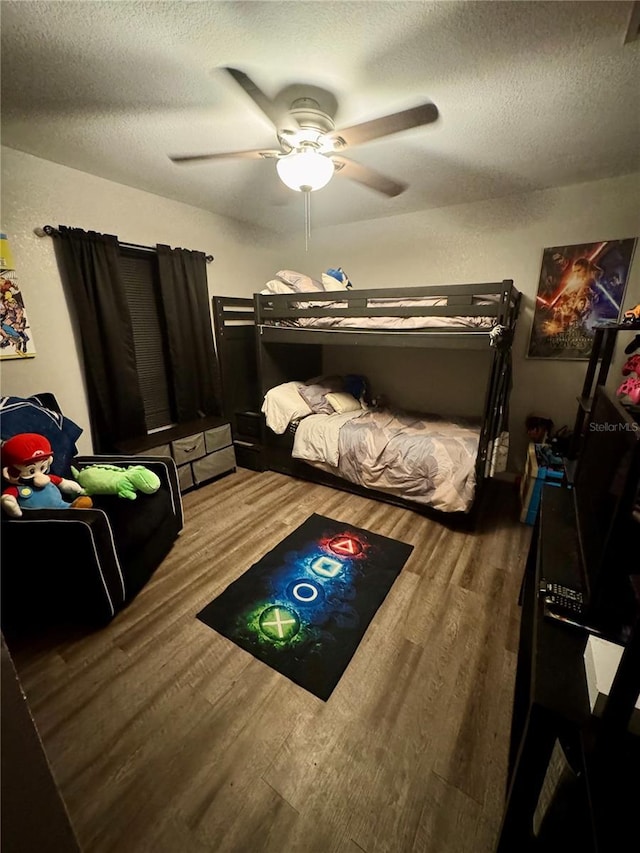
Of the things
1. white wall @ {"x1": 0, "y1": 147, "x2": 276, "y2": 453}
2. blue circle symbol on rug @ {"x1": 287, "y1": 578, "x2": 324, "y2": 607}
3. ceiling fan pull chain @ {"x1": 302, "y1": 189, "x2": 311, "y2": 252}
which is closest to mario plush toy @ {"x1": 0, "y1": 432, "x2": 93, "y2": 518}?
white wall @ {"x1": 0, "y1": 147, "x2": 276, "y2": 453}

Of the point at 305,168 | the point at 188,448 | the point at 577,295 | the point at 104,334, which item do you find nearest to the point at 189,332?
the point at 104,334

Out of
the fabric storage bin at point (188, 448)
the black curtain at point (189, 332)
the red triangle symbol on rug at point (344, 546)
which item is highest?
the black curtain at point (189, 332)

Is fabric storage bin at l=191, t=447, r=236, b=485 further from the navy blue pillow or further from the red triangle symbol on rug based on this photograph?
the red triangle symbol on rug

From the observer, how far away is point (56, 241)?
2.22 m

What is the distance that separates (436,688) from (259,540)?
1.31 metres

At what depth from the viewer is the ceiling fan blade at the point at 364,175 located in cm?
168

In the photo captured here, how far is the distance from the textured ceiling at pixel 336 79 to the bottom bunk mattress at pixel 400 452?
1.80 m

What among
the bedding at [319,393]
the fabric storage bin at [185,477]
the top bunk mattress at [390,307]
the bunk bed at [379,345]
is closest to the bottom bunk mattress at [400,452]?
the bunk bed at [379,345]

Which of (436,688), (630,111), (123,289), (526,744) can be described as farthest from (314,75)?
(436,688)

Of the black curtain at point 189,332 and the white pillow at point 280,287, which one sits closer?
the black curtain at point 189,332

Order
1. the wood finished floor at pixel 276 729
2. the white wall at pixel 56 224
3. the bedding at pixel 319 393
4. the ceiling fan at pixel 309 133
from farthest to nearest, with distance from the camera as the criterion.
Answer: the bedding at pixel 319 393, the white wall at pixel 56 224, the ceiling fan at pixel 309 133, the wood finished floor at pixel 276 729

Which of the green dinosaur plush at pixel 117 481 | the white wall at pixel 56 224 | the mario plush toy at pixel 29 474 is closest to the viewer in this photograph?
the mario plush toy at pixel 29 474

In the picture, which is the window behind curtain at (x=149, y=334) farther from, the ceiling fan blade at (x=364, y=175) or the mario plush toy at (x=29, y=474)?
the ceiling fan blade at (x=364, y=175)

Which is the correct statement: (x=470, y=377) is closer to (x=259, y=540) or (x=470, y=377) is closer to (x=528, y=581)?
(x=528, y=581)
